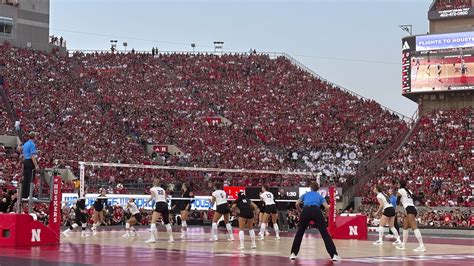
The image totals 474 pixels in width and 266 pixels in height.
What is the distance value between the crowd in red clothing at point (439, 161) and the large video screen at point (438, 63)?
2578mm

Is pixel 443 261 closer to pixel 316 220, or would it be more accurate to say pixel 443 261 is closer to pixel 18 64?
pixel 316 220

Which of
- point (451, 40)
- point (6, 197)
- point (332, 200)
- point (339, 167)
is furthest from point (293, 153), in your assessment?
point (6, 197)

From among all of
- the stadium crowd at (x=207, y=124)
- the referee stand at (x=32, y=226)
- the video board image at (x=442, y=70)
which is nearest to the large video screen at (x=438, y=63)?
the video board image at (x=442, y=70)

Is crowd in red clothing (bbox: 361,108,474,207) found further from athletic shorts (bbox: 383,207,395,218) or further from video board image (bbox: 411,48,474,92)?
athletic shorts (bbox: 383,207,395,218)

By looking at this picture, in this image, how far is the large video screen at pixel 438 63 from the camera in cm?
6338

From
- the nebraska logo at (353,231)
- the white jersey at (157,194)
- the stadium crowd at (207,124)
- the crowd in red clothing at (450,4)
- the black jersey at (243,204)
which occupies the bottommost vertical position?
the nebraska logo at (353,231)

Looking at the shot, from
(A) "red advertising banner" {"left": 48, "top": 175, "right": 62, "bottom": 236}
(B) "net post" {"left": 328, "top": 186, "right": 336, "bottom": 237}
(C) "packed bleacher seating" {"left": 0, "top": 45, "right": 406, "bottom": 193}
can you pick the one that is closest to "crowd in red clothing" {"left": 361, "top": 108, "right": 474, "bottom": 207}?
(C) "packed bleacher seating" {"left": 0, "top": 45, "right": 406, "bottom": 193}

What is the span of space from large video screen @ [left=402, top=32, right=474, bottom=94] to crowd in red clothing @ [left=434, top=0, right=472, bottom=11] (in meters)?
4.81

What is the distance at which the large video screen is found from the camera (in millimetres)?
63375

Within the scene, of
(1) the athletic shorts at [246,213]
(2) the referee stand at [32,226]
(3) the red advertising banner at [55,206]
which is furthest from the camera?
(1) the athletic shorts at [246,213]

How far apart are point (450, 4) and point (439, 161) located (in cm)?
1593

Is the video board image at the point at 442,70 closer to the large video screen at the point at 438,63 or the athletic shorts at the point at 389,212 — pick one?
the large video screen at the point at 438,63

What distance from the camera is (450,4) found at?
227ft

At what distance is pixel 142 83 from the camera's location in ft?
249
